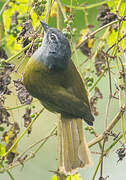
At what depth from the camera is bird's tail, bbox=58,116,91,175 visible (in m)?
3.39

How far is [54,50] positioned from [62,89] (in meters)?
0.34

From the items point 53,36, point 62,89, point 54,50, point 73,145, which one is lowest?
point 73,145

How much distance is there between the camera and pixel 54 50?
3.67m

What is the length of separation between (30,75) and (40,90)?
174mm

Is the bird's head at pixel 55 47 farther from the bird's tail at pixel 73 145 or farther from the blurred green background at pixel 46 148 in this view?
the blurred green background at pixel 46 148

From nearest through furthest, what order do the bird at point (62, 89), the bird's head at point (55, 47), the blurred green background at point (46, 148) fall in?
the bird's head at point (55, 47), the bird at point (62, 89), the blurred green background at point (46, 148)

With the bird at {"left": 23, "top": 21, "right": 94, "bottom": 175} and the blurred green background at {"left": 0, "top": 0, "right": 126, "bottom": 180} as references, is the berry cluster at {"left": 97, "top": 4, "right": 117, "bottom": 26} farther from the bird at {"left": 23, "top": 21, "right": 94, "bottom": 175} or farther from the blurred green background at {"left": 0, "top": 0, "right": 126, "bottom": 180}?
the blurred green background at {"left": 0, "top": 0, "right": 126, "bottom": 180}

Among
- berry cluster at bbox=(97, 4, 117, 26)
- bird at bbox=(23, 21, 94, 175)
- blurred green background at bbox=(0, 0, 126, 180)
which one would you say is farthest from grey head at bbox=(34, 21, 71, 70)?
blurred green background at bbox=(0, 0, 126, 180)

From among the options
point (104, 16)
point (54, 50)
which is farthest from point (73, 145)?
point (104, 16)

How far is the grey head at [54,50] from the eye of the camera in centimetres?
338

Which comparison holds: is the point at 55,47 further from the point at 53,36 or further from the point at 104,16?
the point at 104,16

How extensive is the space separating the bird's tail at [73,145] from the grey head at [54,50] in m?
0.49

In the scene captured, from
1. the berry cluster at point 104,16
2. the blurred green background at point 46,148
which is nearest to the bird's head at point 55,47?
the berry cluster at point 104,16

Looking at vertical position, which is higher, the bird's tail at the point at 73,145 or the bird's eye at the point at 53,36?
the bird's eye at the point at 53,36
